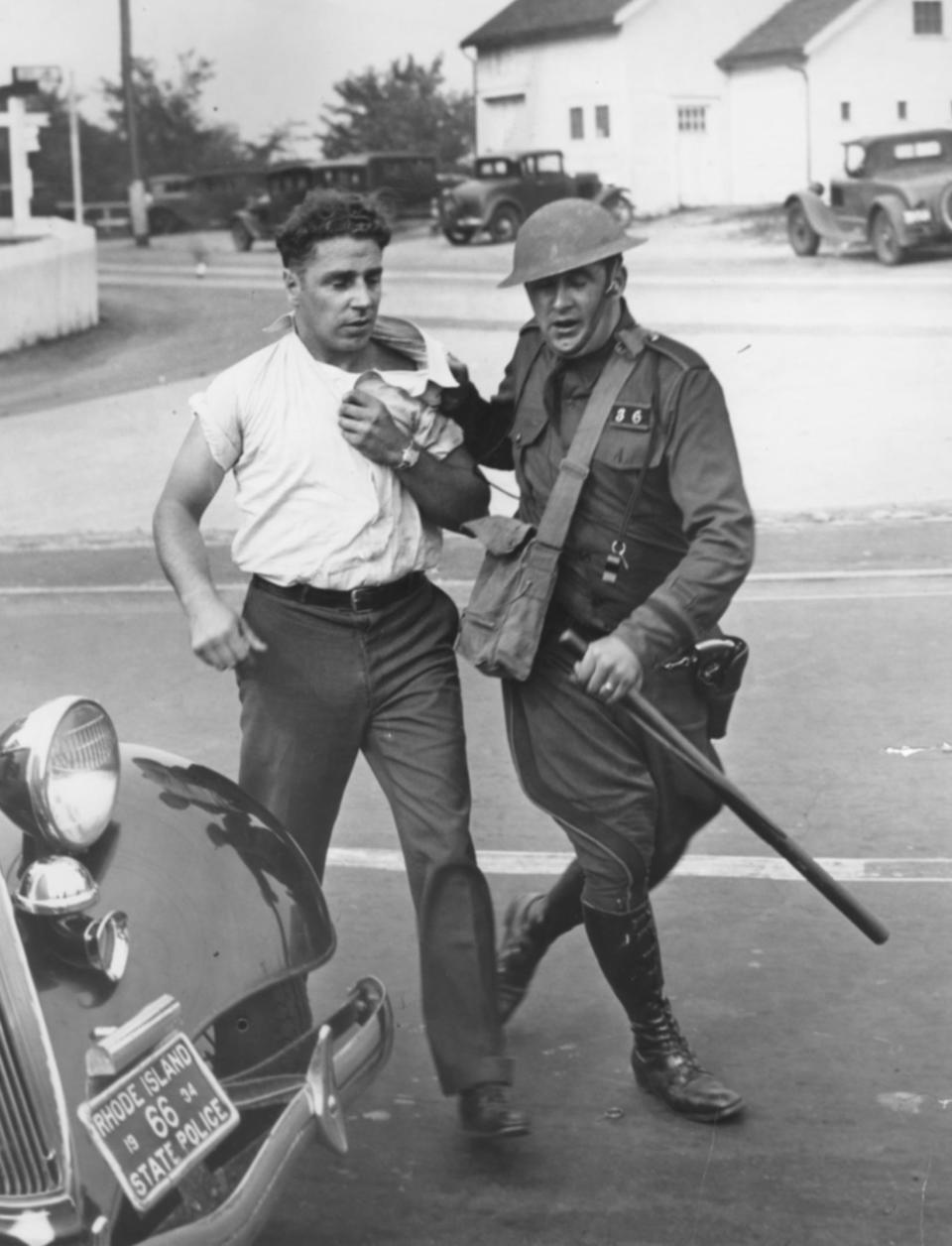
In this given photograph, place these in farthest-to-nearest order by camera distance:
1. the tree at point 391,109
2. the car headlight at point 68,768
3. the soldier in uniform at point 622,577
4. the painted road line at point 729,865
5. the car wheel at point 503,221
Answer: the tree at point 391,109 → the car wheel at point 503,221 → the painted road line at point 729,865 → the soldier in uniform at point 622,577 → the car headlight at point 68,768

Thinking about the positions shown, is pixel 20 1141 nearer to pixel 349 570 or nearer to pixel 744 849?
pixel 349 570

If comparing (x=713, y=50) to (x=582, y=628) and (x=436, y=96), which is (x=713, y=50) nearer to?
(x=436, y=96)

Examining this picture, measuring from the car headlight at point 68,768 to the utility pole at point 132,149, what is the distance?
33.0ft

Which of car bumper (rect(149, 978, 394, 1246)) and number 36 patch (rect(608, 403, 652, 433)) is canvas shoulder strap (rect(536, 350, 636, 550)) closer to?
number 36 patch (rect(608, 403, 652, 433))

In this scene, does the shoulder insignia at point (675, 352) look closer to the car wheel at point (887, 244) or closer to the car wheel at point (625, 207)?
the car wheel at point (625, 207)

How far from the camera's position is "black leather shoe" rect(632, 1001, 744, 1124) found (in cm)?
434

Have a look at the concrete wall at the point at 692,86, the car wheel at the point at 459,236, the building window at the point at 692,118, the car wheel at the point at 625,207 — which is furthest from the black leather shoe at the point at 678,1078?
the car wheel at the point at 625,207

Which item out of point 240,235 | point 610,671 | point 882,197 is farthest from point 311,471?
point 882,197

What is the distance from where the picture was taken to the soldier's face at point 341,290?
428cm

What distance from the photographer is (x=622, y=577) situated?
432 cm

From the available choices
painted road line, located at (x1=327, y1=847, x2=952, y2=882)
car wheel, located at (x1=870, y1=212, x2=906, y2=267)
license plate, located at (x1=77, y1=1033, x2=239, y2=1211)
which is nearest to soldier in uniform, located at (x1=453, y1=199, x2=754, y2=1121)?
license plate, located at (x1=77, y1=1033, x2=239, y2=1211)

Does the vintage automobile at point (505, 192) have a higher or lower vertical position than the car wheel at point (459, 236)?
higher

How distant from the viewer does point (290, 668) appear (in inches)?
172

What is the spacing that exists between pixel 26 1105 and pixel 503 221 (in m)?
9.70
